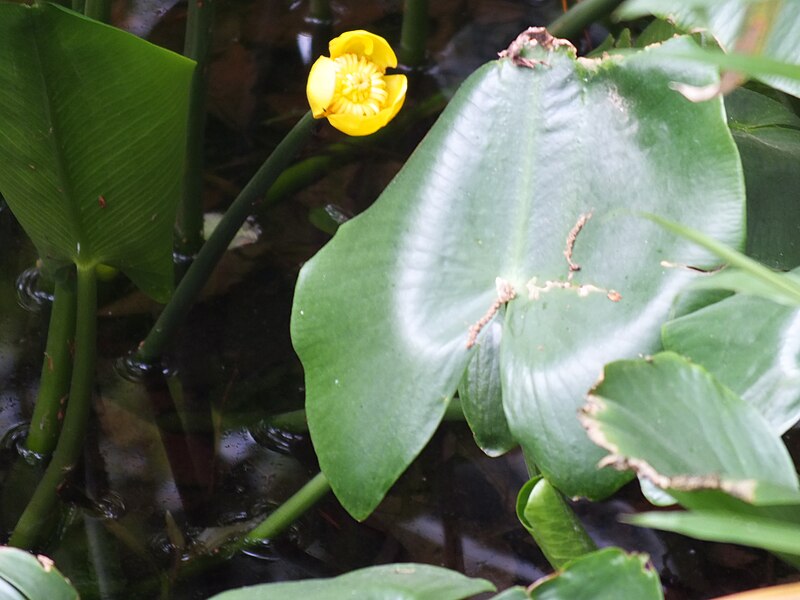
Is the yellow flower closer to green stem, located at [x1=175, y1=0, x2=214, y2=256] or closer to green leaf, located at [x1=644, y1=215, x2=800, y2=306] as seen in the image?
green stem, located at [x1=175, y1=0, x2=214, y2=256]

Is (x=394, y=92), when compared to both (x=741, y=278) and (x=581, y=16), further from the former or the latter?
(x=741, y=278)

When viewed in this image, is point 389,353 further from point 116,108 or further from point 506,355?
point 116,108

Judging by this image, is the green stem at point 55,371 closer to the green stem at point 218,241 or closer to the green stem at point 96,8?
the green stem at point 218,241

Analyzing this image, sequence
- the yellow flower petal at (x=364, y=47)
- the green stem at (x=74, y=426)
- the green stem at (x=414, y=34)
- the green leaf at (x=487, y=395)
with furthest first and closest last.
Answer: the green stem at (x=414, y=34)
the green stem at (x=74, y=426)
the yellow flower petal at (x=364, y=47)
the green leaf at (x=487, y=395)

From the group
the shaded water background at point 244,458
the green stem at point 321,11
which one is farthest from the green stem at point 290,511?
the green stem at point 321,11

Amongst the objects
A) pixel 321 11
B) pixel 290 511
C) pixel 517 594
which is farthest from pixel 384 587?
pixel 321 11

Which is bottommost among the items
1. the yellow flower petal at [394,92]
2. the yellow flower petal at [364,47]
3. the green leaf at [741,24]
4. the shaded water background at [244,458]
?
the shaded water background at [244,458]
